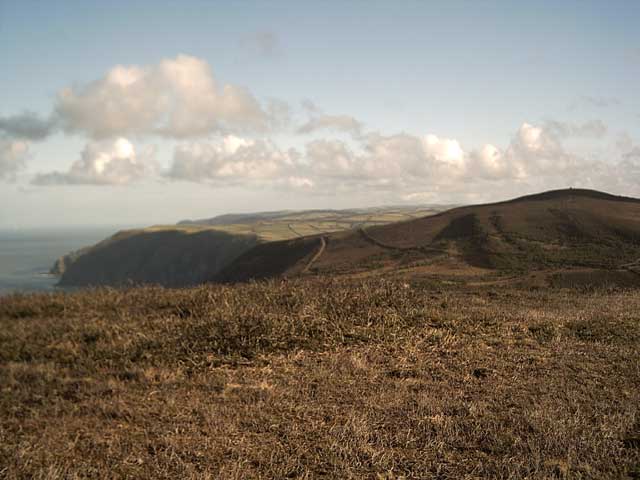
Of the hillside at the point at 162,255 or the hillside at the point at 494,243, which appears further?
the hillside at the point at 162,255

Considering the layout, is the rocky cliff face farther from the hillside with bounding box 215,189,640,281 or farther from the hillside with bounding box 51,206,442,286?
the hillside with bounding box 215,189,640,281

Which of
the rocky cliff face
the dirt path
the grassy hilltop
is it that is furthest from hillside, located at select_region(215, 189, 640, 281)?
the rocky cliff face

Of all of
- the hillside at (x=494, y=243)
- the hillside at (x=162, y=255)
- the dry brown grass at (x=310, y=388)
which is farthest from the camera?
the hillside at (x=162, y=255)

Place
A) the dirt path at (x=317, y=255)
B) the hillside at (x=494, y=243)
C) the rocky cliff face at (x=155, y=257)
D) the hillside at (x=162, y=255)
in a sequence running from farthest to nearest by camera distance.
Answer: the rocky cliff face at (x=155, y=257) < the hillside at (x=162, y=255) < the dirt path at (x=317, y=255) < the hillside at (x=494, y=243)

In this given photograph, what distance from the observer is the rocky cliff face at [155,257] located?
10200 centimetres

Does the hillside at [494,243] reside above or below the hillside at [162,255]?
above

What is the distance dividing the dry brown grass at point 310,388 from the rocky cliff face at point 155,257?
86817 mm

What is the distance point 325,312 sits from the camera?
33.6 ft

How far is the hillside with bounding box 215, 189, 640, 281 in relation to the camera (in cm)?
3086

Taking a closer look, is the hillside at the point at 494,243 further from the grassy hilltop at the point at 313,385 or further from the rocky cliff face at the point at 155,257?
the rocky cliff face at the point at 155,257

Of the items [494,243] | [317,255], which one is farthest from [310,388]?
[317,255]

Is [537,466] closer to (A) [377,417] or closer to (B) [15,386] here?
(A) [377,417]

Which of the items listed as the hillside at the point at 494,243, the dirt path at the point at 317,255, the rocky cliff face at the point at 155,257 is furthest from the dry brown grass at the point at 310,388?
the rocky cliff face at the point at 155,257

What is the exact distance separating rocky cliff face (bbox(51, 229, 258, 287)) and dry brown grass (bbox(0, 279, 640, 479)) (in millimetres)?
86817
